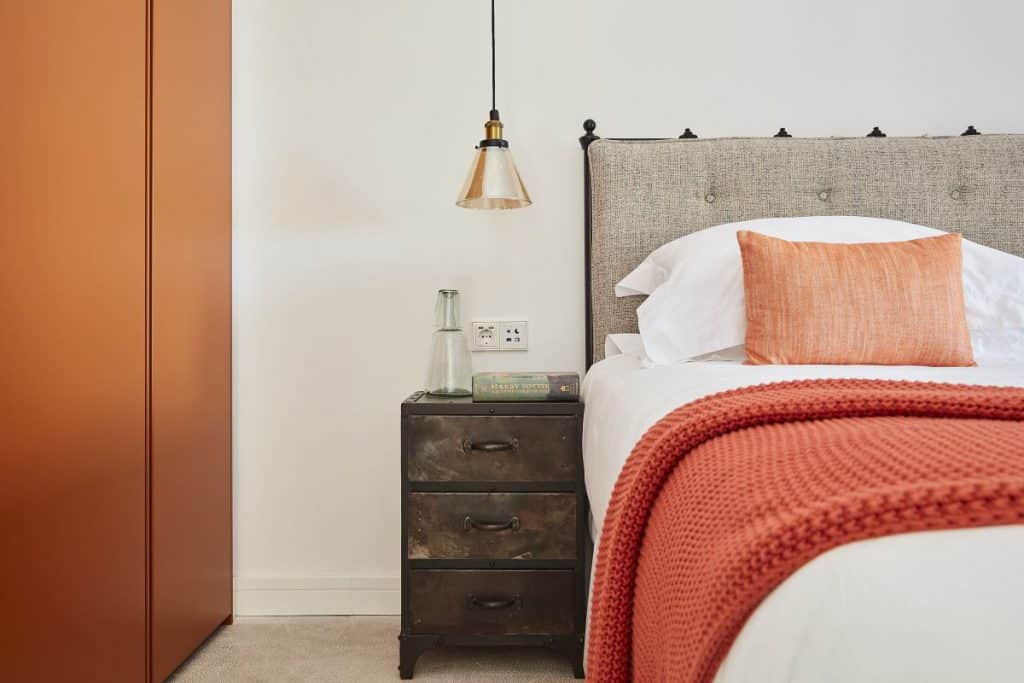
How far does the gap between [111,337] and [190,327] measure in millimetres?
358

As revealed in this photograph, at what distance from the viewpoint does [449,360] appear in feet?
5.48

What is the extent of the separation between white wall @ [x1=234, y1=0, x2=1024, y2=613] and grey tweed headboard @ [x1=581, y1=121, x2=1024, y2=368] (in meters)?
0.16

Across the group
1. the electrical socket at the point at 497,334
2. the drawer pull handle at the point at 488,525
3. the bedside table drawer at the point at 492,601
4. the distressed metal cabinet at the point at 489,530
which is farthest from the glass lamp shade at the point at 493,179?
the bedside table drawer at the point at 492,601

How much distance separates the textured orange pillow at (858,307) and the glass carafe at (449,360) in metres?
0.66

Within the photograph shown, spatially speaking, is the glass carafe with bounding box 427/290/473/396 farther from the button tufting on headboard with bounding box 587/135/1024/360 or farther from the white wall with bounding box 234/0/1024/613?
the button tufting on headboard with bounding box 587/135/1024/360

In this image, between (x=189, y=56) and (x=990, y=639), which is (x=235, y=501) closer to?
(x=189, y=56)

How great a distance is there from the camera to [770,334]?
1350mm

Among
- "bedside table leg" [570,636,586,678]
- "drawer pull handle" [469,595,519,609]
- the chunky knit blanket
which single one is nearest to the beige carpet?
"bedside table leg" [570,636,586,678]

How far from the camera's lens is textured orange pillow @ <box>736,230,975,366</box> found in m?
1.32

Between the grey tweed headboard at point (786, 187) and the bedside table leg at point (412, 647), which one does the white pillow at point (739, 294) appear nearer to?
the grey tweed headboard at point (786, 187)

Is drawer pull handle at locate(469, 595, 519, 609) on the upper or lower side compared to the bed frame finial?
lower

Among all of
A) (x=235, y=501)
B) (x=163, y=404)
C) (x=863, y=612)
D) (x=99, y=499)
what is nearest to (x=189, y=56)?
(x=163, y=404)

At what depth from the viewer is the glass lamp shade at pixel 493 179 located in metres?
1.68

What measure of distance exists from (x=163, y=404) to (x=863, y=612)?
145 cm
